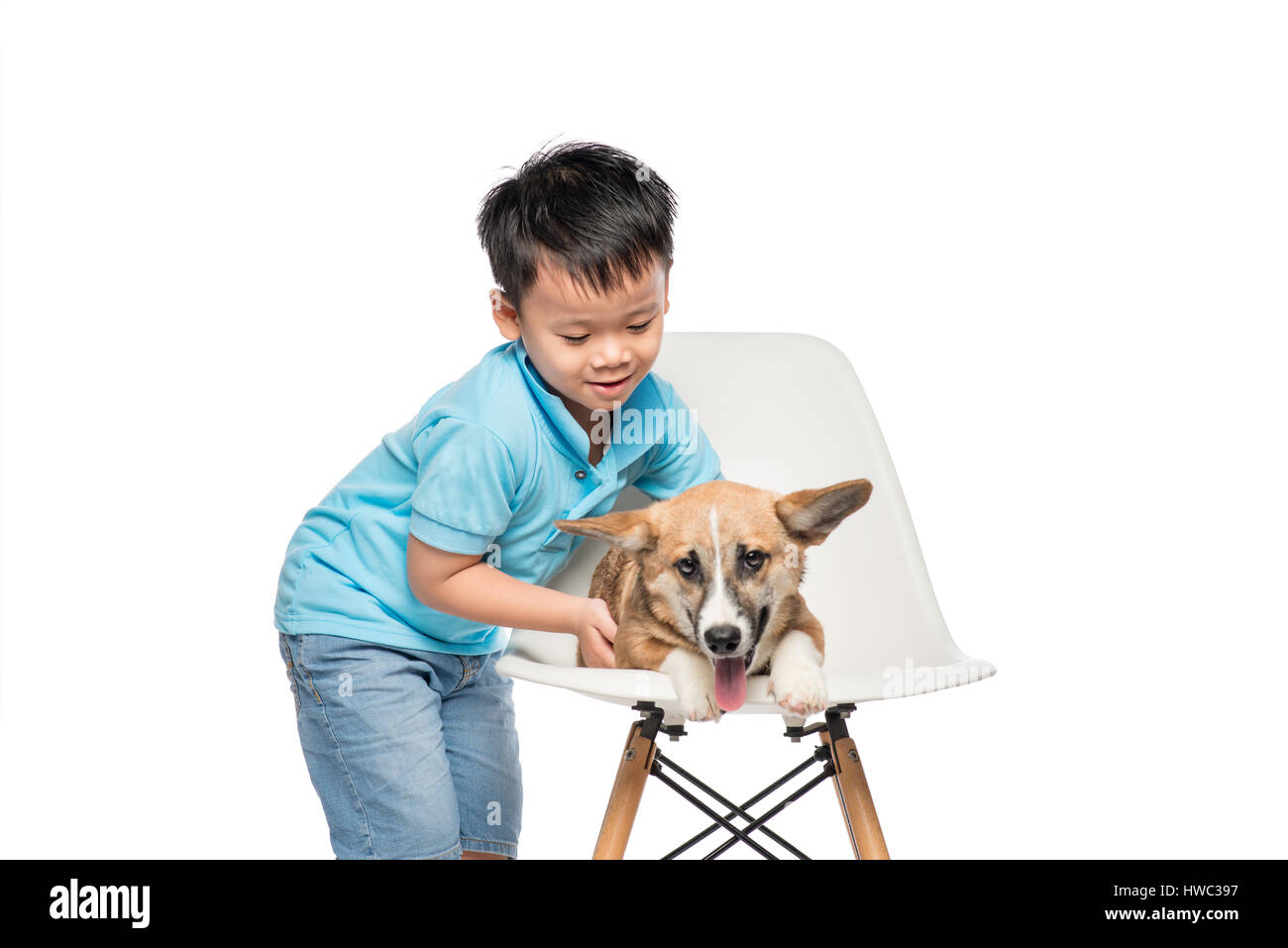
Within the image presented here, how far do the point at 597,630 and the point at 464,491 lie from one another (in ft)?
0.96

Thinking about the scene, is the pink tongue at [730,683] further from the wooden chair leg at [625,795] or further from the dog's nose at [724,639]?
the wooden chair leg at [625,795]

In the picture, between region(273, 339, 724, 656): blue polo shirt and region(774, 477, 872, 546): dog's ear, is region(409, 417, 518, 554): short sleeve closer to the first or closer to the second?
region(273, 339, 724, 656): blue polo shirt

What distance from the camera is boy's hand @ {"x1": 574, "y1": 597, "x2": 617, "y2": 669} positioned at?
77.2 inches

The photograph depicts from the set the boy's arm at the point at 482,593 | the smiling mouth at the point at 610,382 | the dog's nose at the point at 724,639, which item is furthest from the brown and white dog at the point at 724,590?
the smiling mouth at the point at 610,382

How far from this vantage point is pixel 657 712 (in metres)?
Result: 2.05

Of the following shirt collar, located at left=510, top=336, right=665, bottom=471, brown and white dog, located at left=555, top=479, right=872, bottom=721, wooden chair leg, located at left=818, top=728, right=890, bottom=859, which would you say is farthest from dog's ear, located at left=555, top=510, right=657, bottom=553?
wooden chair leg, located at left=818, top=728, right=890, bottom=859

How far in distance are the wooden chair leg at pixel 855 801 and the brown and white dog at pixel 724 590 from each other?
11.0 inches

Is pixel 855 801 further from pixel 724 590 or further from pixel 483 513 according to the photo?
pixel 483 513

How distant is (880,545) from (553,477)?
0.63 meters

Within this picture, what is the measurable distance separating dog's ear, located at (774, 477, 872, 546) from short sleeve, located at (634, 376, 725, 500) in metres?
0.34
